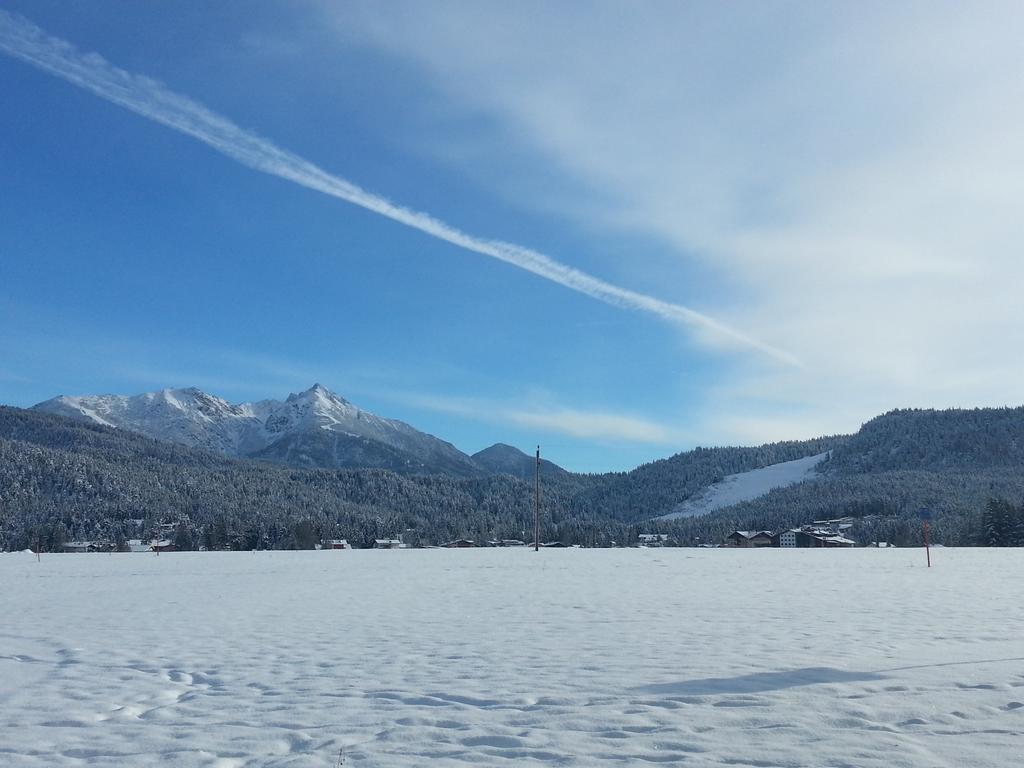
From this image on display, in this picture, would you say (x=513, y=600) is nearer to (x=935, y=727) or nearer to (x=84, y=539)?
(x=935, y=727)

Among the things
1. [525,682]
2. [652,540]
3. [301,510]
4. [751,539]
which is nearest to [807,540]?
[751,539]

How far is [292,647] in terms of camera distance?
37.0 ft

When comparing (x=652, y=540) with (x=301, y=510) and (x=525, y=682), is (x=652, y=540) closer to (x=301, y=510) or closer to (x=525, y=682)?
(x=301, y=510)

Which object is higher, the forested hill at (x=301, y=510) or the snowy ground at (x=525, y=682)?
the forested hill at (x=301, y=510)

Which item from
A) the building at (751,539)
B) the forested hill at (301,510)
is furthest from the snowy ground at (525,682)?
the building at (751,539)

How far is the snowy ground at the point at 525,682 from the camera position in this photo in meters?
5.93

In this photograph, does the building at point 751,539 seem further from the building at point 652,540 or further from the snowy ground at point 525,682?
the snowy ground at point 525,682

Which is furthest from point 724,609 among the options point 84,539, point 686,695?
point 84,539

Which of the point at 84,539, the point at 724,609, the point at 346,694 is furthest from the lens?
the point at 84,539

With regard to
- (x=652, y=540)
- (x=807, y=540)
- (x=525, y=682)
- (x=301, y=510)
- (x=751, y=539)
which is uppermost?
(x=301, y=510)

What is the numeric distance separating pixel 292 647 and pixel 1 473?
19132 cm

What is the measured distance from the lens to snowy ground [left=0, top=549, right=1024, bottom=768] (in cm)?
593

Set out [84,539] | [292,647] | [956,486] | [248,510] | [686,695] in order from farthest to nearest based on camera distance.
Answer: [956,486] < [248,510] < [84,539] < [292,647] < [686,695]

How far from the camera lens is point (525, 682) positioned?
8258 mm
